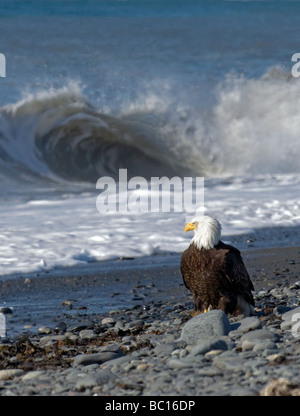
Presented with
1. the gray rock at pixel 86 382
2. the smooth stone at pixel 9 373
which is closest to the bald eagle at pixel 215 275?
the smooth stone at pixel 9 373

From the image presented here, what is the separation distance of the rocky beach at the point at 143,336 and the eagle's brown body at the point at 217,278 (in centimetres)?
15

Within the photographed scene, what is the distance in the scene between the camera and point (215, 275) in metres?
5.50

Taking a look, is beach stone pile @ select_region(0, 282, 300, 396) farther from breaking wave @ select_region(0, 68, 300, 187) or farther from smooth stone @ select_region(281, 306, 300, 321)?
breaking wave @ select_region(0, 68, 300, 187)

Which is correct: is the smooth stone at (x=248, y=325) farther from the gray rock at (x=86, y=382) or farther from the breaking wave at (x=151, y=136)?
the breaking wave at (x=151, y=136)

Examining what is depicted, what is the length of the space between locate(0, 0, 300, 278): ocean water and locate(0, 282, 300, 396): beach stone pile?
2.28 meters

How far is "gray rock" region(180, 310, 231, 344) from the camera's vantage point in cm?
460

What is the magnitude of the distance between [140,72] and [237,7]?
10849 millimetres

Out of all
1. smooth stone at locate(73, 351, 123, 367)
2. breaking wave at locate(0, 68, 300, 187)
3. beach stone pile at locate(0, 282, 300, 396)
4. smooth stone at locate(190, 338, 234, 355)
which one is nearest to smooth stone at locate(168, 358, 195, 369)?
beach stone pile at locate(0, 282, 300, 396)

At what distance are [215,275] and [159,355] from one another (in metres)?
1.23

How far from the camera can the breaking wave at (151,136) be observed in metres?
16.5

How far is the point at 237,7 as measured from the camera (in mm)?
31422

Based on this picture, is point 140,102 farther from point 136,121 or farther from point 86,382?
point 86,382

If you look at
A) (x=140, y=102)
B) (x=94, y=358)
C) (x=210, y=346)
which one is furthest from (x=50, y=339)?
(x=140, y=102)

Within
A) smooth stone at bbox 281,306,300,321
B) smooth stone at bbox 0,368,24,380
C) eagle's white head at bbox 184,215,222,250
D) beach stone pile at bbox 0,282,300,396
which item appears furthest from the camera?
eagle's white head at bbox 184,215,222,250
